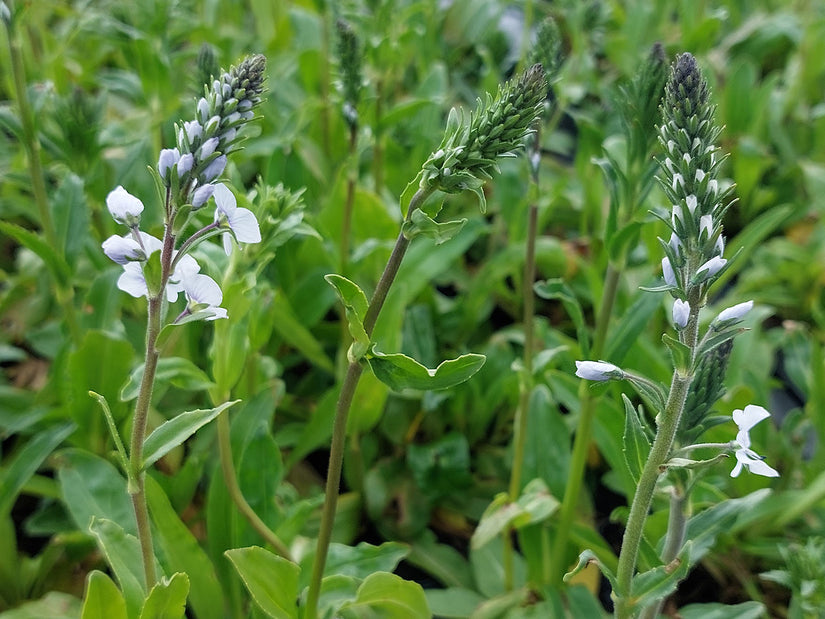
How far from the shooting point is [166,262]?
3.52 feet

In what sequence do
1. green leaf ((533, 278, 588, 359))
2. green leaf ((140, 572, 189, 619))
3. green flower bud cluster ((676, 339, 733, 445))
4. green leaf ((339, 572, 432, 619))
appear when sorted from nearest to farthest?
1. green leaf ((140, 572, 189, 619))
2. green flower bud cluster ((676, 339, 733, 445))
3. green leaf ((339, 572, 432, 619))
4. green leaf ((533, 278, 588, 359))

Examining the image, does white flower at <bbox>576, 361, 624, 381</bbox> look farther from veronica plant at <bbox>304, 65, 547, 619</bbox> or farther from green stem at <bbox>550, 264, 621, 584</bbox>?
green stem at <bbox>550, 264, 621, 584</bbox>

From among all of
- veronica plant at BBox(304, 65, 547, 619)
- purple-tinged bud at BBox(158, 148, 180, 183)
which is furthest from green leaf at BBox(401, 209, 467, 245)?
A: purple-tinged bud at BBox(158, 148, 180, 183)

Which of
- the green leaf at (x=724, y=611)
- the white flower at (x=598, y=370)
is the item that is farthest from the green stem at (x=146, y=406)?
the green leaf at (x=724, y=611)

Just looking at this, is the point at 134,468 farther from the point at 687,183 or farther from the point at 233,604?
the point at 687,183

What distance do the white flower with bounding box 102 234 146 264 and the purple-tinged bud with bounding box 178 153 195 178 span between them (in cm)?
12

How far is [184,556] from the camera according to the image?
1.64 meters

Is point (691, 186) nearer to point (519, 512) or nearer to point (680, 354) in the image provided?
point (680, 354)

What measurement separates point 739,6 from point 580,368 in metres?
4.01

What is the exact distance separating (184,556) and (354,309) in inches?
30.6

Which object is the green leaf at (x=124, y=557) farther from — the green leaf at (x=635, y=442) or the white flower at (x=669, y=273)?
the white flower at (x=669, y=273)

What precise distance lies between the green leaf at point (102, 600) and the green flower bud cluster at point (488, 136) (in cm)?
84

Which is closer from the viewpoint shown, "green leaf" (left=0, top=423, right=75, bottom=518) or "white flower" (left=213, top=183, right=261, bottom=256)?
"white flower" (left=213, top=183, right=261, bottom=256)

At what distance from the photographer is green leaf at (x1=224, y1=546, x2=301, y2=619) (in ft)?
4.50
